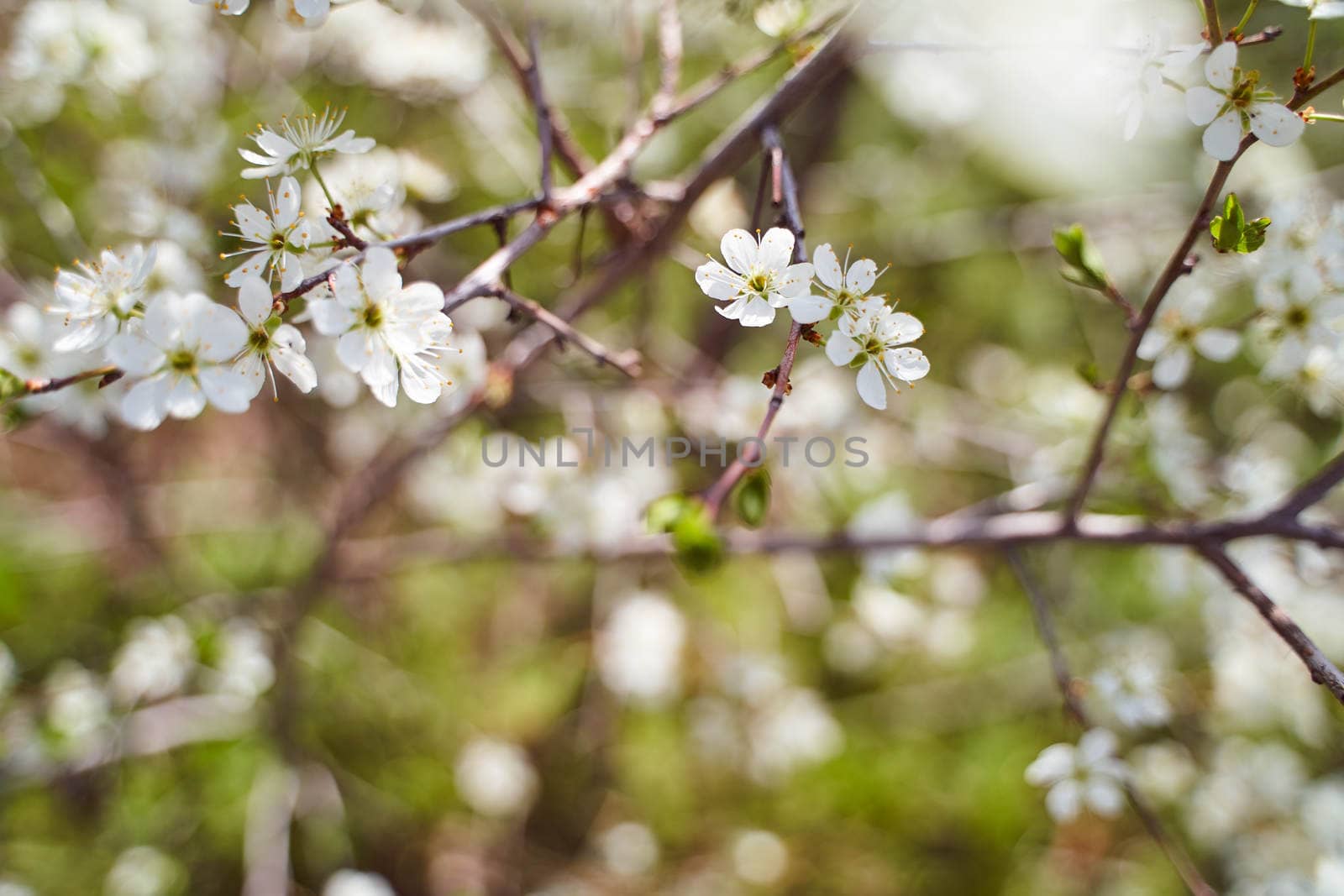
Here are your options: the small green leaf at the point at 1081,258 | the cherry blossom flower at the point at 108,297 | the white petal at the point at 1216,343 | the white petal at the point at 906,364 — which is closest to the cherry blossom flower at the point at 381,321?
the cherry blossom flower at the point at 108,297

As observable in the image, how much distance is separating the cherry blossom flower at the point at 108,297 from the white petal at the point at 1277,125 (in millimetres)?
1168

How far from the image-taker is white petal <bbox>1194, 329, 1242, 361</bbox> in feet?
3.79

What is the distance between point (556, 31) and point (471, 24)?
0.37 metres

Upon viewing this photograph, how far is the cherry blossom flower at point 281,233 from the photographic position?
2.69 ft

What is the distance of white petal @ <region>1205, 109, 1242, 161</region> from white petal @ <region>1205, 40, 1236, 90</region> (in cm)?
3

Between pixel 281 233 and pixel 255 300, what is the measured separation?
10cm

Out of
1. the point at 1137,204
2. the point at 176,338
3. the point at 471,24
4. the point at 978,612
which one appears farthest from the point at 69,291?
the point at 1137,204

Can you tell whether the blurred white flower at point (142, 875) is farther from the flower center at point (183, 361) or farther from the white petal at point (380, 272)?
the white petal at point (380, 272)

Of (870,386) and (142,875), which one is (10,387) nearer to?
(870,386)

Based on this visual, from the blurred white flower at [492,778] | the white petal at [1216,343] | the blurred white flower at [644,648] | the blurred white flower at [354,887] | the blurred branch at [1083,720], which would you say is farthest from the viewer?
the blurred white flower at [492,778]

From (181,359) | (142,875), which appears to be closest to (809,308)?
(181,359)

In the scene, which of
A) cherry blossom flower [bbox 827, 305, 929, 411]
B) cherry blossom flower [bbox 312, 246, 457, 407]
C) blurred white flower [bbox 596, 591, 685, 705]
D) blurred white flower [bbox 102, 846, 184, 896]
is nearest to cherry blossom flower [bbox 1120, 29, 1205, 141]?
cherry blossom flower [bbox 827, 305, 929, 411]

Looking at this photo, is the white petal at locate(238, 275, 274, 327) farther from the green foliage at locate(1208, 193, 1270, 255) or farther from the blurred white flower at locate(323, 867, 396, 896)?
the blurred white flower at locate(323, 867, 396, 896)

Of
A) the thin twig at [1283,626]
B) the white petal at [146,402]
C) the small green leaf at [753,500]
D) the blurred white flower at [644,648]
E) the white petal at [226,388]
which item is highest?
the white petal at [226,388]
